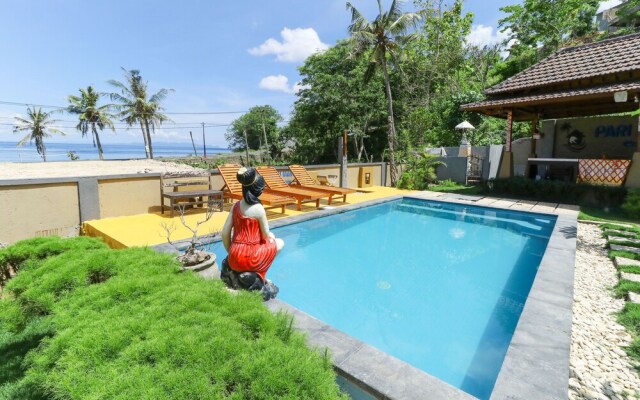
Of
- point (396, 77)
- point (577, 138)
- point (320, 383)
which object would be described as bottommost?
point (320, 383)

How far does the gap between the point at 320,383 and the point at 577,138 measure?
17.8m

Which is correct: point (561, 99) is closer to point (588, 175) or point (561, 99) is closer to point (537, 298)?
point (588, 175)

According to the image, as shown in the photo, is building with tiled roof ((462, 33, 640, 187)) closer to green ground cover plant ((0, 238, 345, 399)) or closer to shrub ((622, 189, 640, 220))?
shrub ((622, 189, 640, 220))

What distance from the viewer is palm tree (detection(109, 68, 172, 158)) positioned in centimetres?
3531

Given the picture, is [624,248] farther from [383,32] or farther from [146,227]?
[383,32]

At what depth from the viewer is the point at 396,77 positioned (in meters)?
24.5

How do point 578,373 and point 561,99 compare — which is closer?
point 578,373

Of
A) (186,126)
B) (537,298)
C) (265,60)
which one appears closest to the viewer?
(537,298)

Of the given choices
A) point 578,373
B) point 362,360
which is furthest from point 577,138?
point 362,360

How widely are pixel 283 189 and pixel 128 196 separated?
3.99 meters

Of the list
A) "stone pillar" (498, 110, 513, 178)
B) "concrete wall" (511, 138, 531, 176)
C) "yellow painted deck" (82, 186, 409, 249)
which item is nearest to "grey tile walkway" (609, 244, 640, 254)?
"yellow painted deck" (82, 186, 409, 249)

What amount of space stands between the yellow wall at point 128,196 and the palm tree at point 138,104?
109 feet

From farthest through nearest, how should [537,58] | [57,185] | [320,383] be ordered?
[537,58] → [57,185] → [320,383]

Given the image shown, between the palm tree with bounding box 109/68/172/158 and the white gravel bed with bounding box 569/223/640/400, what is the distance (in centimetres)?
4089
